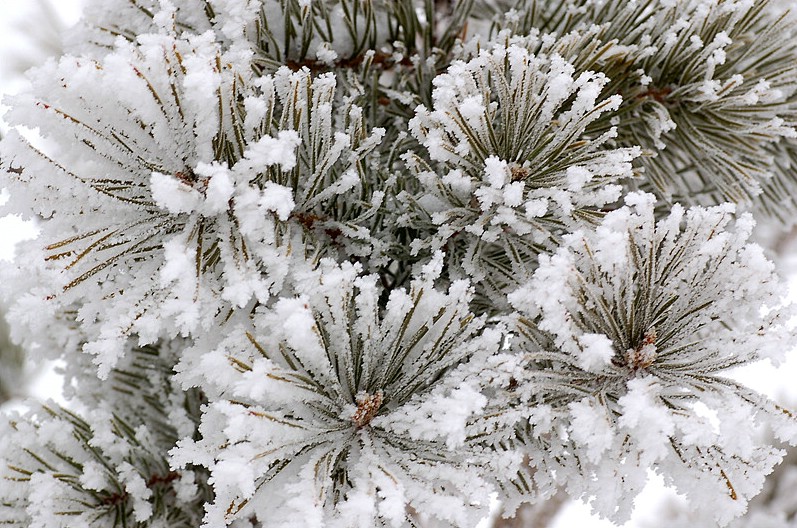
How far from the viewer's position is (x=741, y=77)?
70cm

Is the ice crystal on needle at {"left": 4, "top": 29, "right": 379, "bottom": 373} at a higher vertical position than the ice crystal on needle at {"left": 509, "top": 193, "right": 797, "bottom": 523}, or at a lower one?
higher

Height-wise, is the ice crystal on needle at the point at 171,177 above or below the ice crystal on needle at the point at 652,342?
above

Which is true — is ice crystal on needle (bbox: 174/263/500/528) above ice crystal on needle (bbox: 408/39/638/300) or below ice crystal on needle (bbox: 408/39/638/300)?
below

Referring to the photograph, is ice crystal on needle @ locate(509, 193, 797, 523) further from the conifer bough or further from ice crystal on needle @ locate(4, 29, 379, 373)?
ice crystal on needle @ locate(4, 29, 379, 373)

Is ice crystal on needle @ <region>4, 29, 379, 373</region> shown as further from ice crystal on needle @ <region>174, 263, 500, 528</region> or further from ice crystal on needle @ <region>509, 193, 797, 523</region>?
ice crystal on needle @ <region>509, 193, 797, 523</region>

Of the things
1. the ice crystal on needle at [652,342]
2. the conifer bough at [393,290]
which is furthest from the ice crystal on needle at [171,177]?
the ice crystal on needle at [652,342]

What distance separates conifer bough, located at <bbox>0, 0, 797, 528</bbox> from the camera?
0.51 metres

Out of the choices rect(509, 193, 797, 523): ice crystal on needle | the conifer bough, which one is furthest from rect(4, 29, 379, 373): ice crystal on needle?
rect(509, 193, 797, 523): ice crystal on needle

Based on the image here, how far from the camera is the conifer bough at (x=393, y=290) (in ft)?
1.67

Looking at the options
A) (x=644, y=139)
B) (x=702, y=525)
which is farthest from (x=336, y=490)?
(x=702, y=525)

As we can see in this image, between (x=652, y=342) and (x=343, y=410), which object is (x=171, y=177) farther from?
(x=652, y=342)

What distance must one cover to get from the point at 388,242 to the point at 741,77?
1.27 feet

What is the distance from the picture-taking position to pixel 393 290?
568 mm

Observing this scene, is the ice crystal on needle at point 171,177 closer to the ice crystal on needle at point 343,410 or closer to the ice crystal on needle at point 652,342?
the ice crystal on needle at point 343,410
